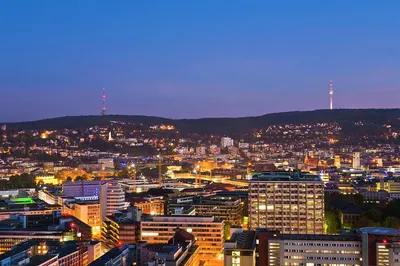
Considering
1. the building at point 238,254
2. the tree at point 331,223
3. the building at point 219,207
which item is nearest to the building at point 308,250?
the building at point 238,254

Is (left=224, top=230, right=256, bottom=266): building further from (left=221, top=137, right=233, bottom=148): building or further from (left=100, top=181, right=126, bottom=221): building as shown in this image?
(left=221, top=137, right=233, bottom=148): building

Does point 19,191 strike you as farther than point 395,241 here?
Yes

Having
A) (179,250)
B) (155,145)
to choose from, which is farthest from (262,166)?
(179,250)

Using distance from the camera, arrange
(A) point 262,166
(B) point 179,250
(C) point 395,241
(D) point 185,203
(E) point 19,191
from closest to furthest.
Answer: (C) point 395,241 → (B) point 179,250 → (D) point 185,203 → (E) point 19,191 → (A) point 262,166

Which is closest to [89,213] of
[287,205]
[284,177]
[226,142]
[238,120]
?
[284,177]

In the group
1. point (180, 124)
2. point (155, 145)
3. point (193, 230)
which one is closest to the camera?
point (193, 230)

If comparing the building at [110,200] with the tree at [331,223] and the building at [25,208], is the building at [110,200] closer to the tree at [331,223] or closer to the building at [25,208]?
the building at [25,208]

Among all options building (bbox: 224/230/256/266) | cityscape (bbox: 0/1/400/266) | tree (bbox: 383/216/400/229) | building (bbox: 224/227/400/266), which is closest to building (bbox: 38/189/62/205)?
cityscape (bbox: 0/1/400/266)

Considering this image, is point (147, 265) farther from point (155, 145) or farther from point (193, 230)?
point (155, 145)
